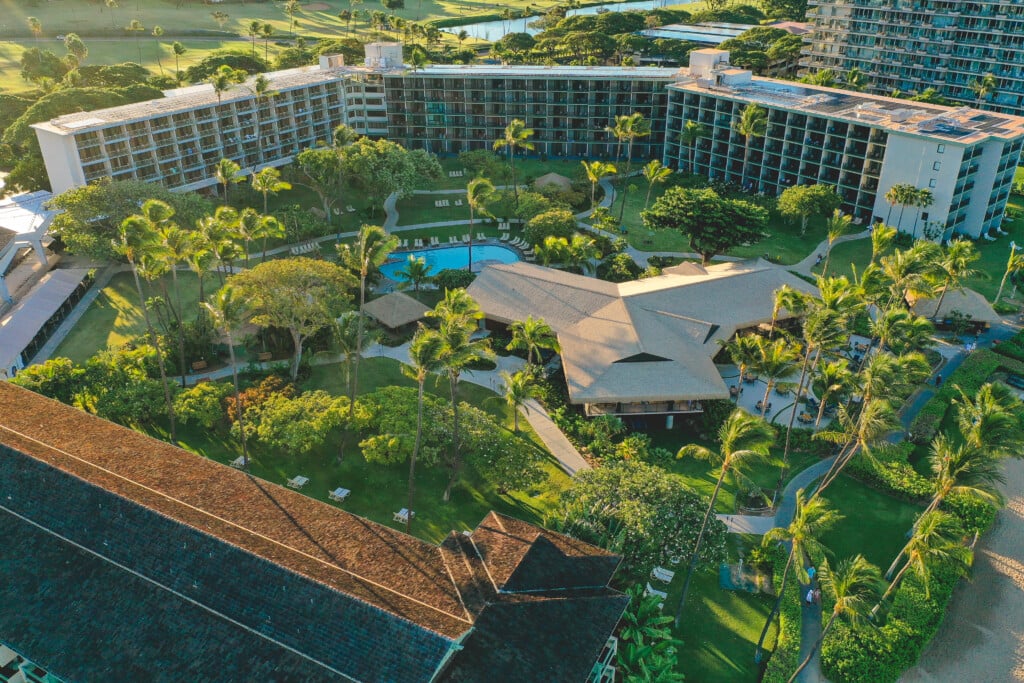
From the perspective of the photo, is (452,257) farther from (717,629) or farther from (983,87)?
(983,87)

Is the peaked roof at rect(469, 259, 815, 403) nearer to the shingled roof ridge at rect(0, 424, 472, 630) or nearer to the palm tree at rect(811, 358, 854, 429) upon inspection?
the palm tree at rect(811, 358, 854, 429)

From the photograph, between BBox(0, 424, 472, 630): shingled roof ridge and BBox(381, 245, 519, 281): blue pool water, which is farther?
BBox(381, 245, 519, 281): blue pool water

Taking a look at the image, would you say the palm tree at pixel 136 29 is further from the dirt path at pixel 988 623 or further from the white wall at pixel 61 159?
the dirt path at pixel 988 623

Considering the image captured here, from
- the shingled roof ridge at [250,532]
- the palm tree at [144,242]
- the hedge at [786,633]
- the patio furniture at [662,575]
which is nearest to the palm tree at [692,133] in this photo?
the palm tree at [144,242]

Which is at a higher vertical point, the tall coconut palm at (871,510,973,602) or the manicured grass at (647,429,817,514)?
the tall coconut palm at (871,510,973,602)

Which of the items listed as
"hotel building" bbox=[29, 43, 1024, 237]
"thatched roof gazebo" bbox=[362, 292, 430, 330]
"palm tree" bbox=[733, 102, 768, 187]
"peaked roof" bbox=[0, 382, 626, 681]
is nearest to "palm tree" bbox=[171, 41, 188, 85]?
"hotel building" bbox=[29, 43, 1024, 237]

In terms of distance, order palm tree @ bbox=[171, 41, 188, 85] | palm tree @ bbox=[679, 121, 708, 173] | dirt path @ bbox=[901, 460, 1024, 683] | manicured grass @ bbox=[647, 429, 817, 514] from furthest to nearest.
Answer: palm tree @ bbox=[171, 41, 188, 85], palm tree @ bbox=[679, 121, 708, 173], manicured grass @ bbox=[647, 429, 817, 514], dirt path @ bbox=[901, 460, 1024, 683]

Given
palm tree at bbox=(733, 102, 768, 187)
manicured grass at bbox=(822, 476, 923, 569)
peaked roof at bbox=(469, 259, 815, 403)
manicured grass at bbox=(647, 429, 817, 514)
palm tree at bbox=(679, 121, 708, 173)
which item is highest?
palm tree at bbox=(733, 102, 768, 187)
